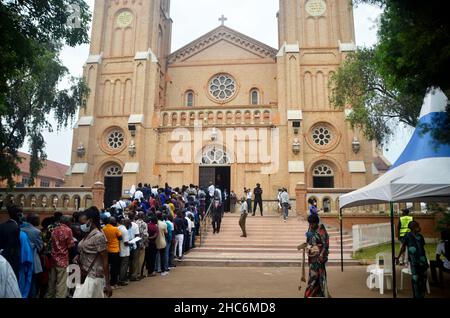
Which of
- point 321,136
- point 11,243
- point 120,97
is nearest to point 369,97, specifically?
point 321,136

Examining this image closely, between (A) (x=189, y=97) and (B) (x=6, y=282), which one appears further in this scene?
(A) (x=189, y=97)

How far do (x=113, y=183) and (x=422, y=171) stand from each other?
20.6m

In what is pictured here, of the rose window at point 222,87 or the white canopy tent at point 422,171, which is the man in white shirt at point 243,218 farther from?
the rose window at point 222,87

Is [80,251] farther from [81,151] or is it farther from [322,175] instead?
[81,151]

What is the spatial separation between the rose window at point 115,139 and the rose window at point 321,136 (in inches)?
515

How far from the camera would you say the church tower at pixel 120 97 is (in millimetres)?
23391

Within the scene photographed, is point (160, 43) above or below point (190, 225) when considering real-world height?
above

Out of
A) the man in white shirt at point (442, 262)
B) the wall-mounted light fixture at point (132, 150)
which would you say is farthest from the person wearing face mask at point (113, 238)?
the wall-mounted light fixture at point (132, 150)

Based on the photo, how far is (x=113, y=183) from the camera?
24.1m

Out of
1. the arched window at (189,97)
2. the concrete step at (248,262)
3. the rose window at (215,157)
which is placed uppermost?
the arched window at (189,97)

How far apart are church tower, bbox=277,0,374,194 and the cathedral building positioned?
67 mm

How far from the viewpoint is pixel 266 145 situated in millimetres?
22500

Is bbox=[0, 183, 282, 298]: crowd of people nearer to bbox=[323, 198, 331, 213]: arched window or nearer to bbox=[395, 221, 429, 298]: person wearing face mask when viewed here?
bbox=[395, 221, 429, 298]: person wearing face mask
